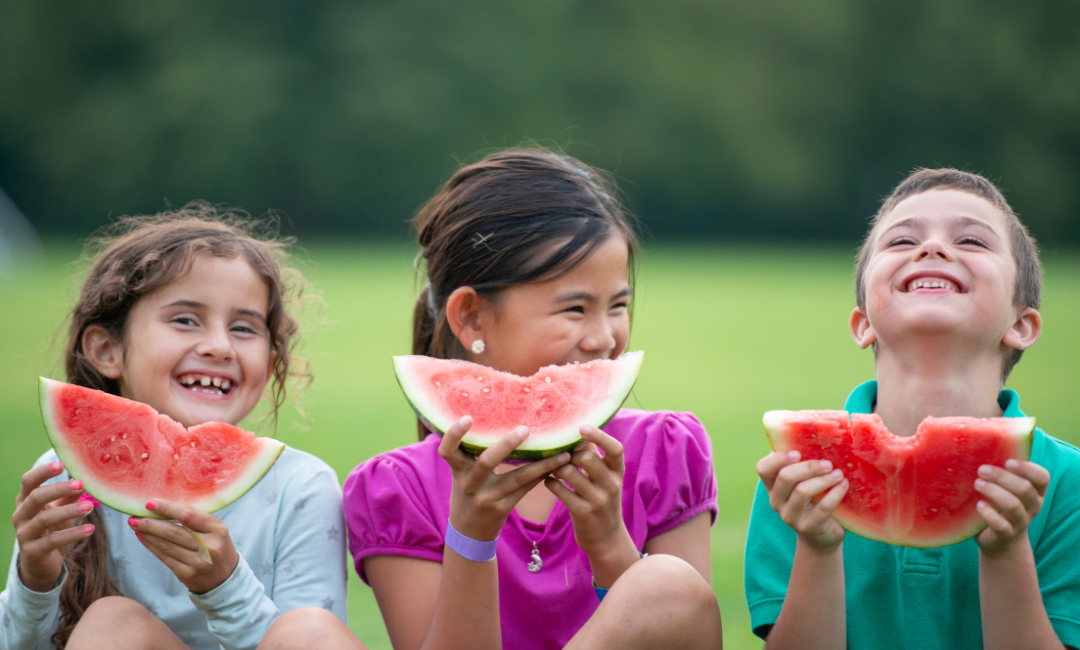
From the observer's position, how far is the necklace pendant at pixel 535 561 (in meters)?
2.68

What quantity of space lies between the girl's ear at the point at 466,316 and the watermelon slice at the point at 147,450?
26.3 inches

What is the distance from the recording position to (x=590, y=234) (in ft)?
9.45

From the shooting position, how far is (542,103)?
3625 cm

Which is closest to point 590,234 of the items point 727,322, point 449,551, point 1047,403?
point 449,551

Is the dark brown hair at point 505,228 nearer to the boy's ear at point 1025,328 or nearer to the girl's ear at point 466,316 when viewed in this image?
the girl's ear at point 466,316

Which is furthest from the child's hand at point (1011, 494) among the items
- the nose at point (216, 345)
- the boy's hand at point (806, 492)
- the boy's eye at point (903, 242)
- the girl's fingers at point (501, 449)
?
the nose at point (216, 345)

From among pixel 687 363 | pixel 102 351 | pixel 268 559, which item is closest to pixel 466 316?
pixel 268 559

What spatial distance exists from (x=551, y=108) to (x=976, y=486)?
35.3m

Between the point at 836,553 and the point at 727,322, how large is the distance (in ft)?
44.6

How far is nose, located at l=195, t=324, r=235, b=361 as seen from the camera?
9.14 ft

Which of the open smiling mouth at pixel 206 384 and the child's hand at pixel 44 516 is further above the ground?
the open smiling mouth at pixel 206 384

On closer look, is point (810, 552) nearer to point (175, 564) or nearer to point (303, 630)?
point (303, 630)

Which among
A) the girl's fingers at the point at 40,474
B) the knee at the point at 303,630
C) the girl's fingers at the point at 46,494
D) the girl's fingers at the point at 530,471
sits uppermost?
the girl's fingers at the point at 530,471

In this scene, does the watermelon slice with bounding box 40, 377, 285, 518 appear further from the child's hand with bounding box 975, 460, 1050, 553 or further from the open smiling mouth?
the child's hand with bounding box 975, 460, 1050, 553
